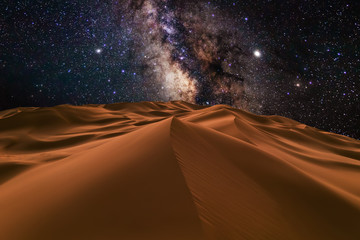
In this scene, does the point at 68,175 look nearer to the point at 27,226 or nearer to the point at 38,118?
the point at 27,226

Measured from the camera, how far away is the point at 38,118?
20.2 feet

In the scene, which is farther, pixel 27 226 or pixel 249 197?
pixel 249 197

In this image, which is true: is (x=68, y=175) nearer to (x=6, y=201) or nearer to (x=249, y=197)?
(x=6, y=201)

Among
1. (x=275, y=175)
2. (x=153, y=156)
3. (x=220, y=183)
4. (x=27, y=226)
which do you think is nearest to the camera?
(x=27, y=226)

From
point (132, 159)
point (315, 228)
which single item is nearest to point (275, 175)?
point (315, 228)

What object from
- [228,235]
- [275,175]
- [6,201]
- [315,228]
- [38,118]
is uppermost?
[38,118]

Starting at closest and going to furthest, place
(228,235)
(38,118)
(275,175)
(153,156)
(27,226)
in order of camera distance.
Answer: (228,235)
(27,226)
(153,156)
(275,175)
(38,118)

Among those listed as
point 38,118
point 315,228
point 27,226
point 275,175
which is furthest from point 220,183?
point 38,118

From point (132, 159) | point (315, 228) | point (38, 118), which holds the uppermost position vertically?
point (38, 118)

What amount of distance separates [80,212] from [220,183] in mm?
901

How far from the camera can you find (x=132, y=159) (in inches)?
68.8

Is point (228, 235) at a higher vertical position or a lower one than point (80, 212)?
lower

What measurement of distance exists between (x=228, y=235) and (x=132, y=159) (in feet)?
3.30

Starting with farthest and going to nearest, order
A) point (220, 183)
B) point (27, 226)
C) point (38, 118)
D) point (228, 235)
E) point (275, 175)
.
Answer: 1. point (38, 118)
2. point (275, 175)
3. point (220, 183)
4. point (27, 226)
5. point (228, 235)
